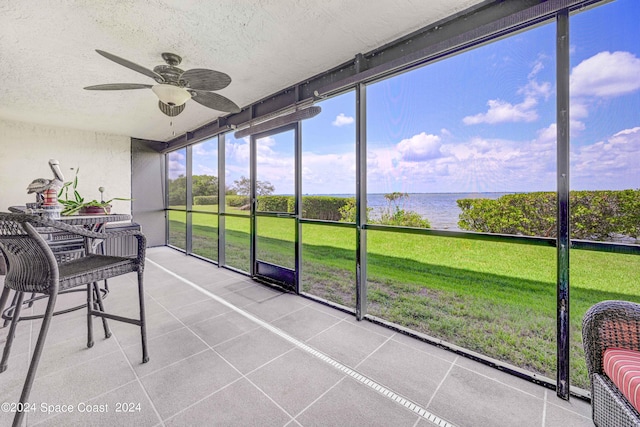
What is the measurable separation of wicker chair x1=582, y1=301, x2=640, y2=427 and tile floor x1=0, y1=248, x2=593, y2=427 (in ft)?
1.62

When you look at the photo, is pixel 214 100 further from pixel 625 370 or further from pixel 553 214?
pixel 553 214

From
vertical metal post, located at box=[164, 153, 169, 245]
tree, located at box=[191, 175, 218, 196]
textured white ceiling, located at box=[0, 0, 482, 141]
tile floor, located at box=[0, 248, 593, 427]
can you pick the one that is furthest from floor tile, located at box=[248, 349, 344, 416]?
vertical metal post, located at box=[164, 153, 169, 245]

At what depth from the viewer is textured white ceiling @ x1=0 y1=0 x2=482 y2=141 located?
6.33ft

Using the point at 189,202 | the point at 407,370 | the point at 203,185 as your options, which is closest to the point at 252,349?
the point at 407,370

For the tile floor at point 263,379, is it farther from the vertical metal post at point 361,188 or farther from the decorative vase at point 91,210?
the decorative vase at point 91,210

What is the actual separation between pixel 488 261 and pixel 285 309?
413 centimetres

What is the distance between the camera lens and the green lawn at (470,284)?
105 inches

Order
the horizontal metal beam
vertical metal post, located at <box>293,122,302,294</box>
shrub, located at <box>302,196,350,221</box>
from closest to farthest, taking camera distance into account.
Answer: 1. the horizontal metal beam
2. vertical metal post, located at <box>293,122,302,294</box>
3. shrub, located at <box>302,196,350,221</box>

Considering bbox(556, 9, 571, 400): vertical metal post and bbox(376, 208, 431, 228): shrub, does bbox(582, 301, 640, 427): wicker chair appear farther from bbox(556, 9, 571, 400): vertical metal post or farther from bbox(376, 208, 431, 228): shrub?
bbox(376, 208, 431, 228): shrub

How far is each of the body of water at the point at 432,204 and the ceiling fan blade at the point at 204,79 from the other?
5.76 feet

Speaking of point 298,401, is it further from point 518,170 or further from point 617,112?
point 518,170

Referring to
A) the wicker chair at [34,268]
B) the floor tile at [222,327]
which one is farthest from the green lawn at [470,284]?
the wicker chair at [34,268]

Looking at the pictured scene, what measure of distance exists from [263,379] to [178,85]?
2.43 meters

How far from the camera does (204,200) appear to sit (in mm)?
5641
